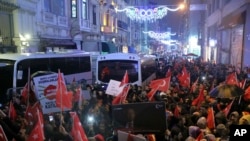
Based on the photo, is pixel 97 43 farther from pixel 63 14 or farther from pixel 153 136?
pixel 153 136

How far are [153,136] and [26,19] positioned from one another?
1737cm

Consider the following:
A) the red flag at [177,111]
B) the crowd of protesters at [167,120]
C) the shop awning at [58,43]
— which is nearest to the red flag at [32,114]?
the crowd of protesters at [167,120]

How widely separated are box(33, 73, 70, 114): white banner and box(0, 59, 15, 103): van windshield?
4797 millimetres

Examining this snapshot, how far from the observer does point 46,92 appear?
935 centimetres

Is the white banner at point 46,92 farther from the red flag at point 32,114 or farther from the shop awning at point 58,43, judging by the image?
the shop awning at point 58,43

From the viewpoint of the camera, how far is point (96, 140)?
22.1ft

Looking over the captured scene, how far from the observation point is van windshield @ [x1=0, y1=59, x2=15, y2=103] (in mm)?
Answer: 13503

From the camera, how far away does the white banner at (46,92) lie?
9219 mm

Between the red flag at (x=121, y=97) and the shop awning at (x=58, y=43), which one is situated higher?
the shop awning at (x=58, y=43)

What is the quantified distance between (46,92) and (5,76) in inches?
202

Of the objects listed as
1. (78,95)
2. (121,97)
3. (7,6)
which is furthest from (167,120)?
(7,6)

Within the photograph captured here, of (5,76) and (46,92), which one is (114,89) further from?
(5,76)

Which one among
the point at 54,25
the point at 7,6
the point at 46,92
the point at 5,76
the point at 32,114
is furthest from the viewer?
the point at 54,25

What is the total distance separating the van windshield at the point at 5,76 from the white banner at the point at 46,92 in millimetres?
4797
